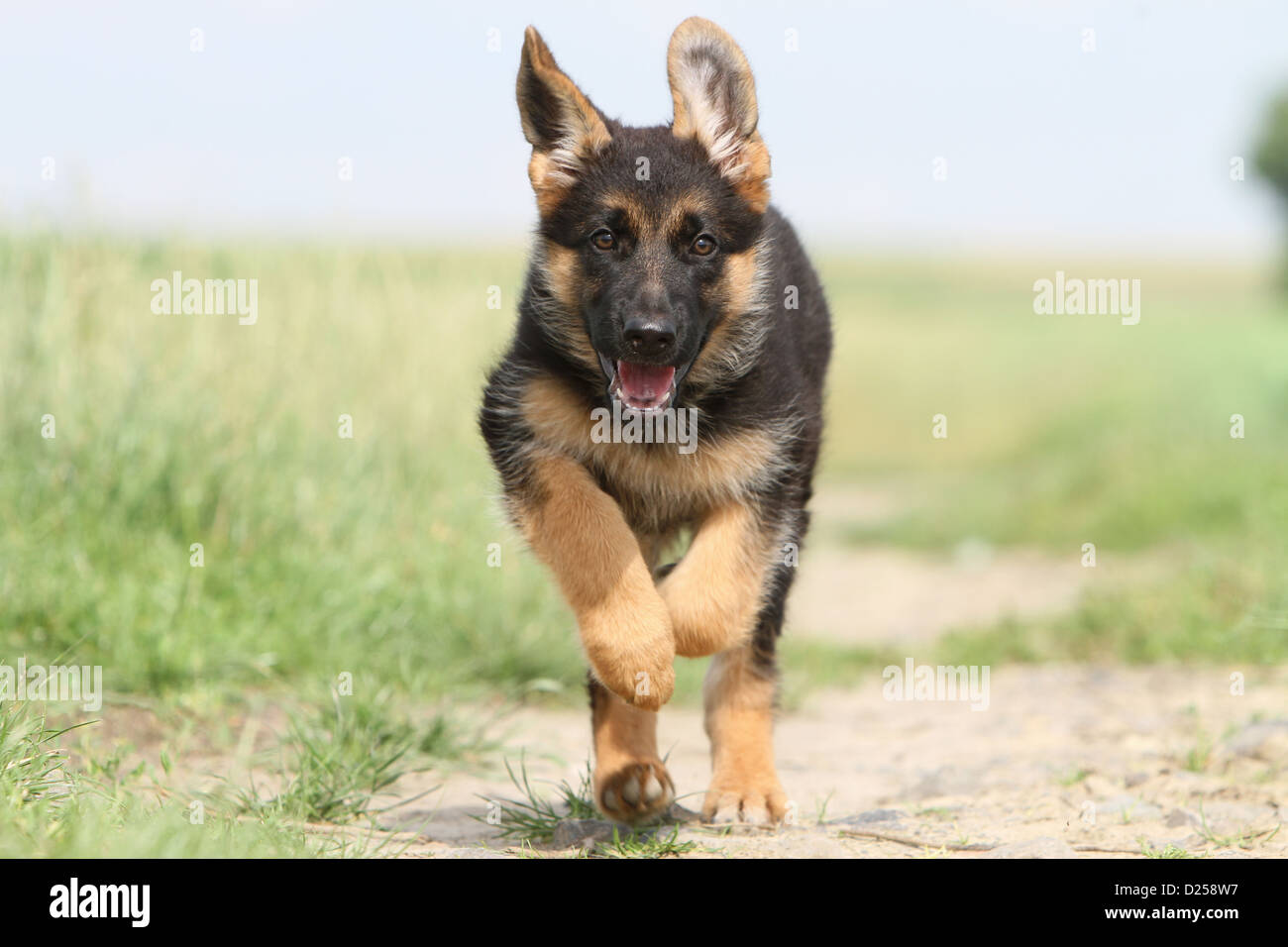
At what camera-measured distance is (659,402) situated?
145 inches

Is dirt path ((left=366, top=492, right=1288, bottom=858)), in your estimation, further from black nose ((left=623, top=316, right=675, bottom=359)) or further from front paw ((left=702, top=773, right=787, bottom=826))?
black nose ((left=623, top=316, right=675, bottom=359))

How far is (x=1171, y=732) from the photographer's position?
495cm

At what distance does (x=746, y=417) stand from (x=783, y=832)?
1.24m

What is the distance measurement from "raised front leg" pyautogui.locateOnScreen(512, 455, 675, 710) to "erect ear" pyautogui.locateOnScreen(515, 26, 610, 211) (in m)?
0.85

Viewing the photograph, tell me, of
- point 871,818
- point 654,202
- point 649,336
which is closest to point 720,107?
point 654,202

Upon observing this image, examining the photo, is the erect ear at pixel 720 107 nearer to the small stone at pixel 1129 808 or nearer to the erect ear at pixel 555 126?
the erect ear at pixel 555 126

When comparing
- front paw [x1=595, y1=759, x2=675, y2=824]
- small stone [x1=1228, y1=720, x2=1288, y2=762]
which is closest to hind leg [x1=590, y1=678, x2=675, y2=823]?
front paw [x1=595, y1=759, x2=675, y2=824]

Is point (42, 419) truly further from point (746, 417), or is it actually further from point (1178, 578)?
point (1178, 578)

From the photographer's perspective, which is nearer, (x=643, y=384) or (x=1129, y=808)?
(x=643, y=384)

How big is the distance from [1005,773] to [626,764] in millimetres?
1475

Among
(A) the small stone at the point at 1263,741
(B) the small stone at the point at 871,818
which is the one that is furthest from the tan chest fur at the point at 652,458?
(A) the small stone at the point at 1263,741

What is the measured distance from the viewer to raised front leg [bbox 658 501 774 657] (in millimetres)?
3730

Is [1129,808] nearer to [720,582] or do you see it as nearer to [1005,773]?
[1005,773]
